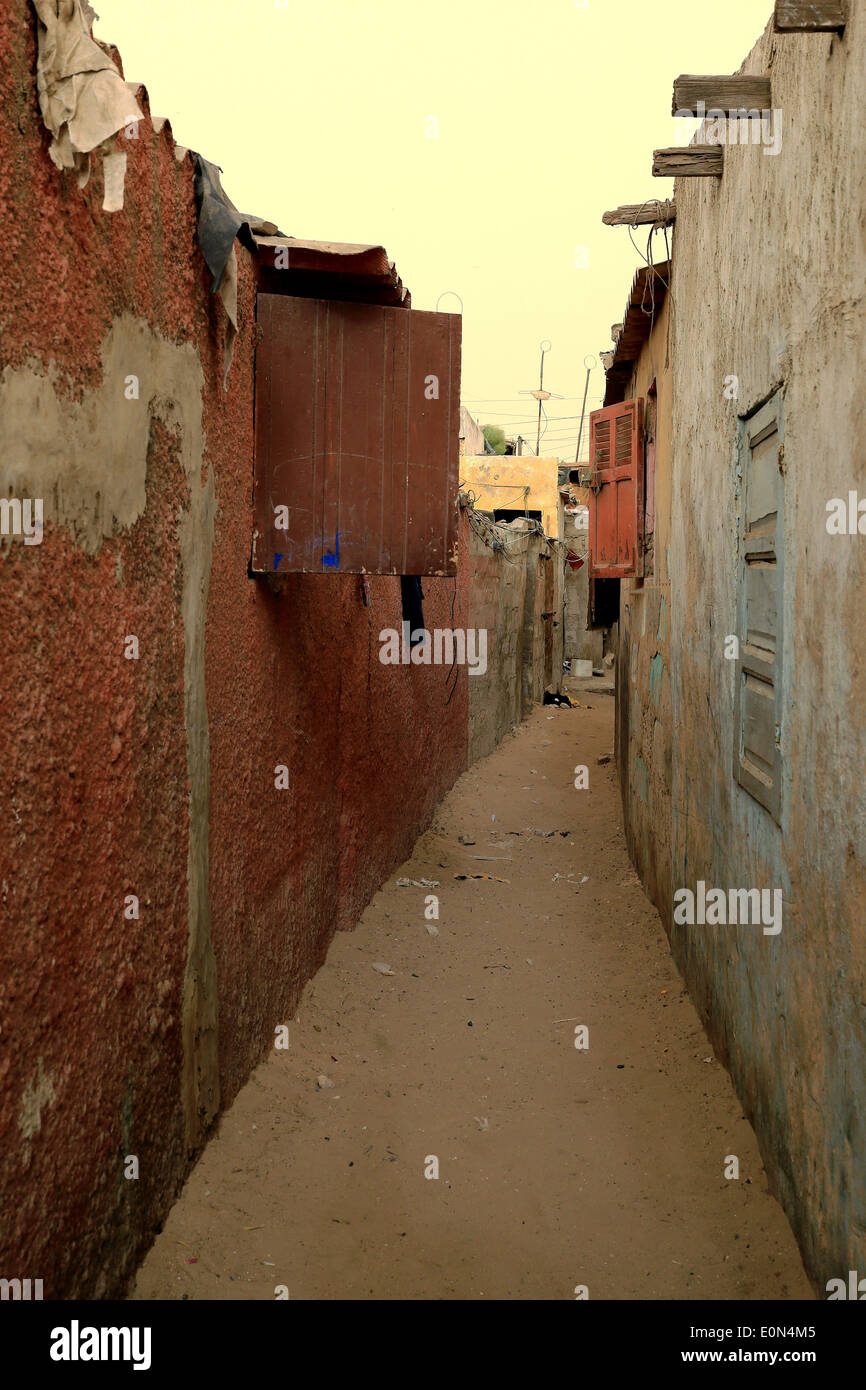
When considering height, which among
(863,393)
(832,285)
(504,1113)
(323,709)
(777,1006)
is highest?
(832,285)

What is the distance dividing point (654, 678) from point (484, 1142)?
419 centimetres

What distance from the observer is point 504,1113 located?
4.51 metres

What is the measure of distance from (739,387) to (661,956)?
3487 mm

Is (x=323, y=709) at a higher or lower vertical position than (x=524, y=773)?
higher

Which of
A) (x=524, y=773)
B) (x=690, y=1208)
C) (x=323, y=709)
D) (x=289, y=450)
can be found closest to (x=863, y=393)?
(x=289, y=450)

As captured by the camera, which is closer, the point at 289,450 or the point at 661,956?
the point at 289,450

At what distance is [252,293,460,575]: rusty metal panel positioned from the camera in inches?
174

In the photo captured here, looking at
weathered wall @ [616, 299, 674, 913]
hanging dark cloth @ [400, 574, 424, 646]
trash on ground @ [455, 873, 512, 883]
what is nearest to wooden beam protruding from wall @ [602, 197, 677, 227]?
weathered wall @ [616, 299, 674, 913]

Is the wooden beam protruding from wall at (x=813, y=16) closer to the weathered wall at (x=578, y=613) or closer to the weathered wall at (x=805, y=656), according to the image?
the weathered wall at (x=805, y=656)

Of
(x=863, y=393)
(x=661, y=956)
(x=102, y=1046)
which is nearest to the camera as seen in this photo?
(x=863, y=393)

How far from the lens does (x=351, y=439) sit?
4484 mm

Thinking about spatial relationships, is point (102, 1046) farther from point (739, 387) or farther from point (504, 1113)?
point (739, 387)

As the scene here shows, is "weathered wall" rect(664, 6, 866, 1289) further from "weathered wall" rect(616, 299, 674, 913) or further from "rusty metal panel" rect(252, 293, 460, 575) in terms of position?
"weathered wall" rect(616, 299, 674, 913)

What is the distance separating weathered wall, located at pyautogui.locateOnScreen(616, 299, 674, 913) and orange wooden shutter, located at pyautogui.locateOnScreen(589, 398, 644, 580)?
0.20 m
